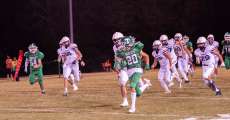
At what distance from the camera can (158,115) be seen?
15.0 meters

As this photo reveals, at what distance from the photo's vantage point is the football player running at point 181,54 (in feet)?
88.6

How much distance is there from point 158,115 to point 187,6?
46030 millimetres

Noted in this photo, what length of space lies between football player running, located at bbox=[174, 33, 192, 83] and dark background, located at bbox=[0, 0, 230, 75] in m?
26.2

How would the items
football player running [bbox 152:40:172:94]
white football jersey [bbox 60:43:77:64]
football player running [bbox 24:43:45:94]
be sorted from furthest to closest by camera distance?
1. white football jersey [bbox 60:43:77:64]
2. football player running [bbox 24:43:45:94]
3. football player running [bbox 152:40:172:94]

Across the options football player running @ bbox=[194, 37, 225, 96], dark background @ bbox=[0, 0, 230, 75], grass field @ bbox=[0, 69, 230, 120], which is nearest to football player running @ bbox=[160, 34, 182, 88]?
grass field @ bbox=[0, 69, 230, 120]

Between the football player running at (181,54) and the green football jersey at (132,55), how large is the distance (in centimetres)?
1007

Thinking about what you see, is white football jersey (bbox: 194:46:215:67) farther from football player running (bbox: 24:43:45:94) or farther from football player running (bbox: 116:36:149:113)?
football player running (bbox: 24:43:45:94)

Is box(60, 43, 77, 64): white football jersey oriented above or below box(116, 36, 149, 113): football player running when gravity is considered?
above

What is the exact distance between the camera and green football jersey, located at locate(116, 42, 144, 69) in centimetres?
1667

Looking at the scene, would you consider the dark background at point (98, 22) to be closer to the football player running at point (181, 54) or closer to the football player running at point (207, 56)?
the football player running at point (181, 54)

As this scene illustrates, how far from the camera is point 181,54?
2783 cm

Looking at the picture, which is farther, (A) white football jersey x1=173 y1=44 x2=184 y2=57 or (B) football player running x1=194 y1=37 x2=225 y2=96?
(A) white football jersey x1=173 y1=44 x2=184 y2=57

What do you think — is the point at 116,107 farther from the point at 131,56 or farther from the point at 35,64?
the point at 35,64

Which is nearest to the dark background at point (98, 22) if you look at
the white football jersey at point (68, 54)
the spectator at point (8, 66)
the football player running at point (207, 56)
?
the spectator at point (8, 66)
